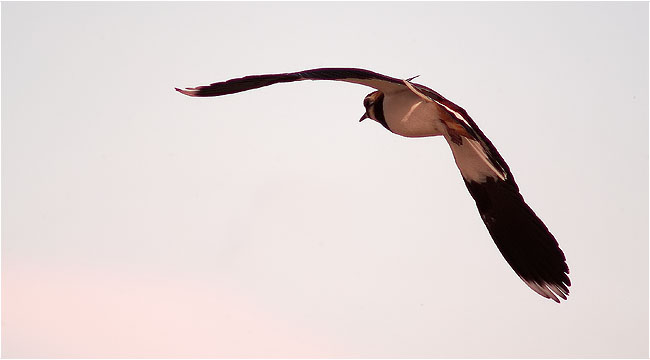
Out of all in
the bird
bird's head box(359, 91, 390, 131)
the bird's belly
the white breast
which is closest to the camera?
the bird

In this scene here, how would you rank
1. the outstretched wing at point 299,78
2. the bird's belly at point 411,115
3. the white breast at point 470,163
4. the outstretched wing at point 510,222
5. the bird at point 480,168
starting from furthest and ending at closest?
1. the white breast at point 470,163
2. the outstretched wing at point 510,222
3. the bird's belly at point 411,115
4. the bird at point 480,168
5. the outstretched wing at point 299,78

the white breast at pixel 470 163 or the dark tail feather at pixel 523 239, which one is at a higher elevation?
the white breast at pixel 470 163

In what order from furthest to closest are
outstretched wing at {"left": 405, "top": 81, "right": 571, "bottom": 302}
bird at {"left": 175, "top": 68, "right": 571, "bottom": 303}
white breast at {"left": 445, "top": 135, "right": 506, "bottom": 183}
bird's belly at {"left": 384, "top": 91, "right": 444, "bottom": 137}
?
white breast at {"left": 445, "top": 135, "right": 506, "bottom": 183}, outstretched wing at {"left": 405, "top": 81, "right": 571, "bottom": 302}, bird's belly at {"left": 384, "top": 91, "right": 444, "bottom": 137}, bird at {"left": 175, "top": 68, "right": 571, "bottom": 303}

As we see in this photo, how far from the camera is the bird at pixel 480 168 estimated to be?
16.1 ft

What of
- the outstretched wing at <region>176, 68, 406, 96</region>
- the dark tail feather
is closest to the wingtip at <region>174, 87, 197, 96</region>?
the outstretched wing at <region>176, 68, 406, 96</region>

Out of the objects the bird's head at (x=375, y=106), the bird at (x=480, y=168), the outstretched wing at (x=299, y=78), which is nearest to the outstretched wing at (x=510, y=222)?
the bird at (x=480, y=168)

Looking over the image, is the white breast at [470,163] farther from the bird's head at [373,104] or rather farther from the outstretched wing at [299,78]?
the outstretched wing at [299,78]

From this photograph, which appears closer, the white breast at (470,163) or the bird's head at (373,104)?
the bird's head at (373,104)

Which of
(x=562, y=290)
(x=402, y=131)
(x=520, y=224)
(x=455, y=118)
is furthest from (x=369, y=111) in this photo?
(x=562, y=290)

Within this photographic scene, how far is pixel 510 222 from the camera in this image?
5.73 metres

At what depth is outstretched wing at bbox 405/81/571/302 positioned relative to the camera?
542cm

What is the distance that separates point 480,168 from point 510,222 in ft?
1.41

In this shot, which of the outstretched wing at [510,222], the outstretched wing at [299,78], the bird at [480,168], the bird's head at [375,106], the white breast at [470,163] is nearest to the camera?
the outstretched wing at [299,78]

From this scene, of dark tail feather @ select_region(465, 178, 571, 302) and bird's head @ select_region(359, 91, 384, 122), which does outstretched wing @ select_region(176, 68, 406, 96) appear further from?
dark tail feather @ select_region(465, 178, 571, 302)
